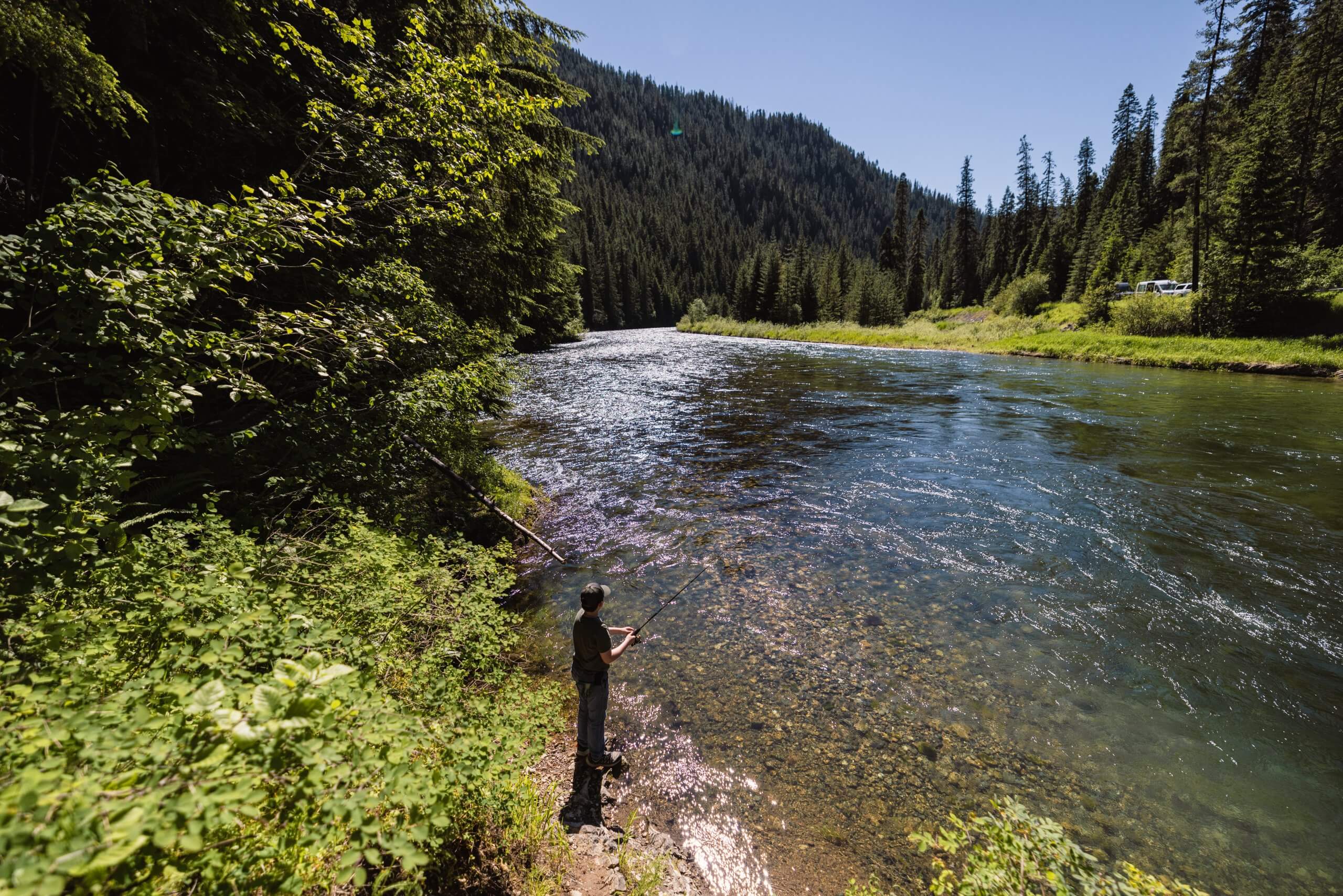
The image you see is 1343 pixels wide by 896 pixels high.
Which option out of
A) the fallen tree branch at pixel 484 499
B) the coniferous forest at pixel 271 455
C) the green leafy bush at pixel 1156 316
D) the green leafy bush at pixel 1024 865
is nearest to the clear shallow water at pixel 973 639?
the fallen tree branch at pixel 484 499

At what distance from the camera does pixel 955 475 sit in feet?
45.8

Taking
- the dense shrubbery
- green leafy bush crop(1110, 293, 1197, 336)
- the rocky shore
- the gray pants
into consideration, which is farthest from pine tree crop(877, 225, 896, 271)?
the dense shrubbery

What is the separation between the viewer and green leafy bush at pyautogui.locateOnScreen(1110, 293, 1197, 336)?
36031mm

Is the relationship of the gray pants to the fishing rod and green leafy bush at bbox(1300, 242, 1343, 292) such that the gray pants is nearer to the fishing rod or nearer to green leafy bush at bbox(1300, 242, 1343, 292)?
the fishing rod

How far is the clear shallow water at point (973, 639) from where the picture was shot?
4.82 meters

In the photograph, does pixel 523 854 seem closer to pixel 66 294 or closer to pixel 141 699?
pixel 141 699

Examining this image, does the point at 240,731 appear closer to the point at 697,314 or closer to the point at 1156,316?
the point at 1156,316

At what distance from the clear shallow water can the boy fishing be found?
1.75 feet

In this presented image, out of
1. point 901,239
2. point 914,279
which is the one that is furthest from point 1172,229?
point 901,239

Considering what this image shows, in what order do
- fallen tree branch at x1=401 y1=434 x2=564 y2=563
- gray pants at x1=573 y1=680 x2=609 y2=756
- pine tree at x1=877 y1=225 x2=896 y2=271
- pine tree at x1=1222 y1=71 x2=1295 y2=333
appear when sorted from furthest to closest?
pine tree at x1=877 y1=225 x2=896 y2=271 < pine tree at x1=1222 y1=71 x2=1295 y2=333 < fallen tree branch at x1=401 y1=434 x2=564 y2=563 < gray pants at x1=573 y1=680 x2=609 y2=756

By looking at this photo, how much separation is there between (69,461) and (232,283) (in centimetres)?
524

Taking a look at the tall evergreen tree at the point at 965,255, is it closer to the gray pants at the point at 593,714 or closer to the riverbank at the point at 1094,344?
the riverbank at the point at 1094,344

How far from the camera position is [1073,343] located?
39438 mm

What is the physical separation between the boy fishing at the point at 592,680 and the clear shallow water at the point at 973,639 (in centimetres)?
53
